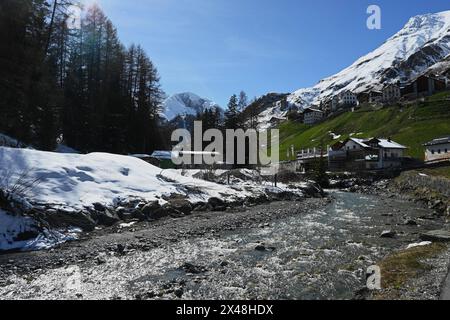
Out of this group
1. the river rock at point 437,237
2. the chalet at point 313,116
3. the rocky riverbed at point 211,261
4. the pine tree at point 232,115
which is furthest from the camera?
the chalet at point 313,116

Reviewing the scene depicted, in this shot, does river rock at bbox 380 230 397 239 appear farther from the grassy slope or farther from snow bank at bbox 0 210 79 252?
the grassy slope

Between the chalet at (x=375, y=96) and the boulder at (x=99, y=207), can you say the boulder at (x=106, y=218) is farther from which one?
the chalet at (x=375, y=96)

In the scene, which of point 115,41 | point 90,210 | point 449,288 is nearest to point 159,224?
point 90,210

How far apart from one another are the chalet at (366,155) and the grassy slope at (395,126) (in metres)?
8.23

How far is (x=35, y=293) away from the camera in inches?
456

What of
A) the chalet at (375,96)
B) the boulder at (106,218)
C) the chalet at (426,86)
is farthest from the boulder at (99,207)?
the chalet at (375,96)

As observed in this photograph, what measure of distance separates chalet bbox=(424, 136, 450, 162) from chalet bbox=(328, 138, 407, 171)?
643cm

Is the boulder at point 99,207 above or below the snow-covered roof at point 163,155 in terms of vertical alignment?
below

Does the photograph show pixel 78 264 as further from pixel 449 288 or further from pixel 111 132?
pixel 111 132

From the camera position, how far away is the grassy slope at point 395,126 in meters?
106

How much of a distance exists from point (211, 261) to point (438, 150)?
83328 mm

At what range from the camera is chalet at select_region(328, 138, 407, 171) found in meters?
89.4

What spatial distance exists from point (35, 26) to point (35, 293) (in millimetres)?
33246

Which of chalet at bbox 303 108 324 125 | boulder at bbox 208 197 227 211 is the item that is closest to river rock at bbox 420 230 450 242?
boulder at bbox 208 197 227 211
